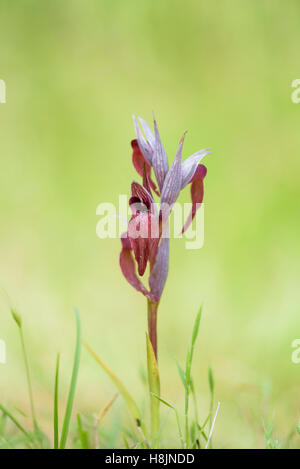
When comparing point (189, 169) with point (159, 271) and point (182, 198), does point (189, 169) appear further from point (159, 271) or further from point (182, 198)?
point (182, 198)

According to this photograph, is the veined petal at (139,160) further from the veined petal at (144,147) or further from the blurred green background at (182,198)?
the blurred green background at (182,198)

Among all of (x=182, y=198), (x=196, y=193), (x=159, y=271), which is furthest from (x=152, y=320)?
(x=182, y=198)

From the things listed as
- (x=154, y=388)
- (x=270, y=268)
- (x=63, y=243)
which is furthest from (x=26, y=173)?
(x=154, y=388)

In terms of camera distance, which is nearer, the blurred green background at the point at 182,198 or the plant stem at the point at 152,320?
the plant stem at the point at 152,320

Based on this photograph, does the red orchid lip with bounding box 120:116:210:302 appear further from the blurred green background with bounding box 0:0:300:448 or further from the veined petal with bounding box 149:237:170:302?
the blurred green background with bounding box 0:0:300:448

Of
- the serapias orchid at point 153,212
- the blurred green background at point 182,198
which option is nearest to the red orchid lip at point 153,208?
the serapias orchid at point 153,212

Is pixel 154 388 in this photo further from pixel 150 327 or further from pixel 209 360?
pixel 209 360
